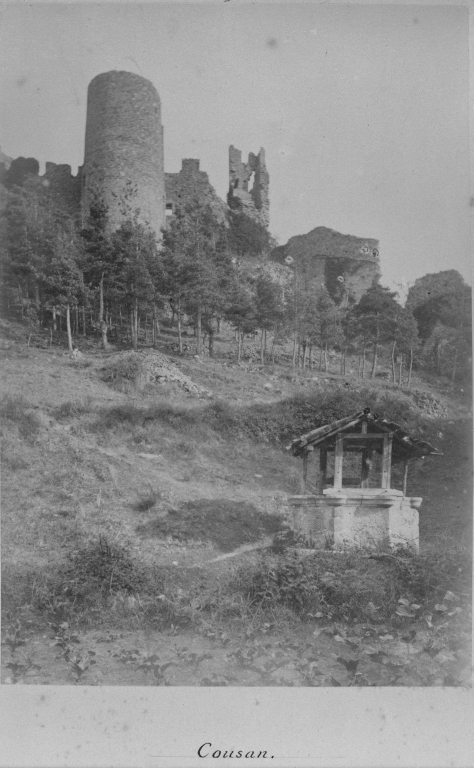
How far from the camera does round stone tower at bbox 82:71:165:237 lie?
26844 mm

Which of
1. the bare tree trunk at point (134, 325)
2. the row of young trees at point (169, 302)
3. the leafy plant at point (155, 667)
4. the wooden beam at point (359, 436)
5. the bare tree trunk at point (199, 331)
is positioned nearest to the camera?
the leafy plant at point (155, 667)

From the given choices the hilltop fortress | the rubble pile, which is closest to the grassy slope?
the rubble pile

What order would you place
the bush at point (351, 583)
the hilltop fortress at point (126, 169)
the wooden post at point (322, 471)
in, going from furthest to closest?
1. the hilltop fortress at point (126, 169)
2. the wooden post at point (322, 471)
3. the bush at point (351, 583)

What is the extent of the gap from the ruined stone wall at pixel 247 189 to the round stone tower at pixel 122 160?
10.3 m

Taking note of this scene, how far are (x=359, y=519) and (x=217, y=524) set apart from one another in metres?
2.71

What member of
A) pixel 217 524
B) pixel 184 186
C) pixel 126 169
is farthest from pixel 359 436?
pixel 184 186

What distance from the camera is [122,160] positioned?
1091 inches

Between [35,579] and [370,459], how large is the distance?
570cm

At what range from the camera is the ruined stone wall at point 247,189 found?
38250 millimetres

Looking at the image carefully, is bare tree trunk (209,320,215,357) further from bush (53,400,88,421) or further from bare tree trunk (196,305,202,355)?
bush (53,400,88,421)

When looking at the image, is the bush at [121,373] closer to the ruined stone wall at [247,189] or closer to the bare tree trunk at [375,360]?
the bare tree trunk at [375,360]

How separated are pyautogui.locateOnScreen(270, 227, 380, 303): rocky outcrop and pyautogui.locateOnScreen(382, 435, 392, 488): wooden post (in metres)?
25.7

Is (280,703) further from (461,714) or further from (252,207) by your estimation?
(252,207)

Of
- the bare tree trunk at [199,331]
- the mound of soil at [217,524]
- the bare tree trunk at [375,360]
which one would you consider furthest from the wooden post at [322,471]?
the bare tree trunk at [199,331]
